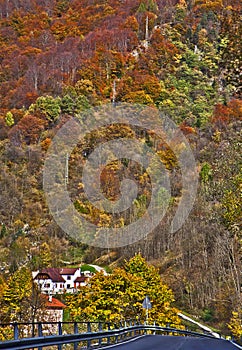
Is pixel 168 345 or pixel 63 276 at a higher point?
pixel 168 345

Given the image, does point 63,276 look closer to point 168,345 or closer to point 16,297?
point 16,297

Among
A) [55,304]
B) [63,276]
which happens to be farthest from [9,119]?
[55,304]

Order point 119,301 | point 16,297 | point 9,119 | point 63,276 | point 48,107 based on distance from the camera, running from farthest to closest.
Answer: point 9,119, point 48,107, point 63,276, point 16,297, point 119,301

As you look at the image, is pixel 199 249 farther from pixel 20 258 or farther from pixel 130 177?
pixel 130 177

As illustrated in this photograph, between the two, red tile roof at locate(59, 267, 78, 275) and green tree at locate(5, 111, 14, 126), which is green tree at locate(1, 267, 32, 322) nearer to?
red tile roof at locate(59, 267, 78, 275)

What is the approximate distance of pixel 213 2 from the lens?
164 metres

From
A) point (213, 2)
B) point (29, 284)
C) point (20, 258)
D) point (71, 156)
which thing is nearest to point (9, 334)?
point (29, 284)

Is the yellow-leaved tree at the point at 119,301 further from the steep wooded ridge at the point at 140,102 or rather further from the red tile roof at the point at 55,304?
the red tile roof at the point at 55,304

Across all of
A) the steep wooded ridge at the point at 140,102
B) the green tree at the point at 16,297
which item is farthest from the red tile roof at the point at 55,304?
the green tree at the point at 16,297

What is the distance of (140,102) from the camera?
129m

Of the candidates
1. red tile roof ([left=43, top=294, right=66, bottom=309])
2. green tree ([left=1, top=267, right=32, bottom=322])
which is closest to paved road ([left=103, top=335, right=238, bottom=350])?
green tree ([left=1, top=267, right=32, bottom=322])

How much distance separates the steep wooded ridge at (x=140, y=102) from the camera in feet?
171

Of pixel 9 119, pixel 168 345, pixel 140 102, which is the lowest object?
pixel 168 345

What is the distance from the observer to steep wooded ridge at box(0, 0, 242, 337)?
2047 inches
